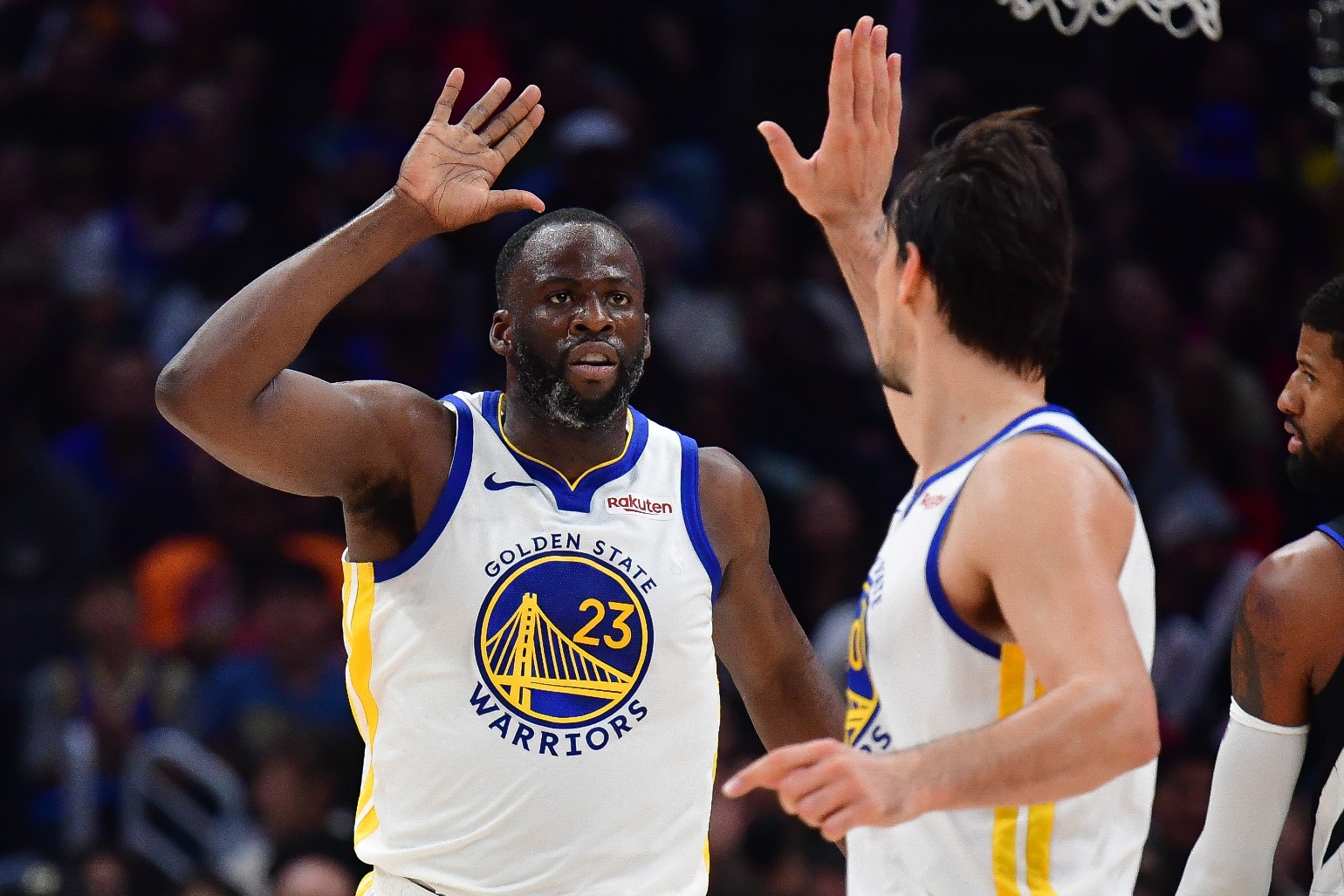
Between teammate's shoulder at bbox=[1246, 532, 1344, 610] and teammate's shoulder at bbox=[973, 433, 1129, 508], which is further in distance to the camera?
teammate's shoulder at bbox=[1246, 532, 1344, 610]

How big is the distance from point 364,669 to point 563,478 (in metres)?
0.64

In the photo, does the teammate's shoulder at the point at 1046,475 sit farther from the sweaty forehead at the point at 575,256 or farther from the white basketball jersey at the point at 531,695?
the sweaty forehead at the point at 575,256

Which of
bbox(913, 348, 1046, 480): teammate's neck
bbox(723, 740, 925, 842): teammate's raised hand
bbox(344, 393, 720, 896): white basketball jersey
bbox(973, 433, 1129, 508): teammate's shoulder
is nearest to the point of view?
bbox(723, 740, 925, 842): teammate's raised hand

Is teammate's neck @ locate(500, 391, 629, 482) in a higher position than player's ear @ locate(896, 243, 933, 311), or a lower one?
lower

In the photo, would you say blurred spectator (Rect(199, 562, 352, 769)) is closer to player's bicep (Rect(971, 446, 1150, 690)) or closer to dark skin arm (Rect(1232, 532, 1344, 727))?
dark skin arm (Rect(1232, 532, 1344, 727))

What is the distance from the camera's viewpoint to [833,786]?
236cm

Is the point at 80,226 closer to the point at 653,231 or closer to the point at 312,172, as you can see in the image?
the point at 312,172

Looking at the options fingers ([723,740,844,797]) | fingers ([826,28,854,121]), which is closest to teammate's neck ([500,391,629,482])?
fingers ([826,28,854,121])

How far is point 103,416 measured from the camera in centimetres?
775

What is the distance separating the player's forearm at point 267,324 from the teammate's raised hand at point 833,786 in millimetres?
1632

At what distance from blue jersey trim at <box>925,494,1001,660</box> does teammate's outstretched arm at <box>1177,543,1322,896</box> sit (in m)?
1.09

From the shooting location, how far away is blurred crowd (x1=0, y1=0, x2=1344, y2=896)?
22.1ft

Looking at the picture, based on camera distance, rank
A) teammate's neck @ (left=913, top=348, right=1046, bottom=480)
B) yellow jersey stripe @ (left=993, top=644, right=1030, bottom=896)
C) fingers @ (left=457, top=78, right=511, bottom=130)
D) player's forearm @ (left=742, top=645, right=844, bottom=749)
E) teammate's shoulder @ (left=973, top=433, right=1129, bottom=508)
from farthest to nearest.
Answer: player's forearm @ (left=742, top=645, right=844, bottom=749), fingers @ (left=457, top=78, right=511, bottom=130), teammate's neck @ (left=913, top=348, right=1046, bottom=480), yellow jersey stripe @ (left=993, top=644, right=1030, bottom=896), teammate's shoulder @ (left=973, top=433, right=1129, bottom=508)

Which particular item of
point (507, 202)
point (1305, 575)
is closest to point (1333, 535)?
point (1305, 575)
